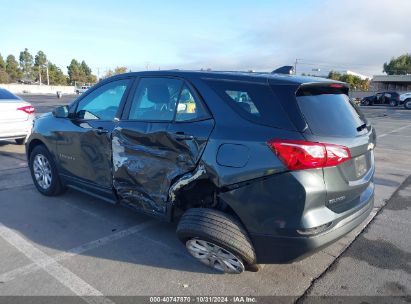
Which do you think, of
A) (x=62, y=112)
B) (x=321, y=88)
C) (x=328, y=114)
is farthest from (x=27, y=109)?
(x=328, y=114)

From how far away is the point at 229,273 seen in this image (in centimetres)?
313

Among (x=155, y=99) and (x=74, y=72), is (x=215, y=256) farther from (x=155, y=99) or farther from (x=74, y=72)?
(x=74, y=72)

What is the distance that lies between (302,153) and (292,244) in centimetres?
68

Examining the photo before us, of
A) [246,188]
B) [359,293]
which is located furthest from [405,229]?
[246,188]

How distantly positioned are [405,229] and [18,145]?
855 cm

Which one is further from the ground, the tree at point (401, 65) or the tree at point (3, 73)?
the tree at point (401, 65)

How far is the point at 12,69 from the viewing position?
9725 centimetres

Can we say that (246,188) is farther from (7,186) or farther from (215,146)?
(7,186)

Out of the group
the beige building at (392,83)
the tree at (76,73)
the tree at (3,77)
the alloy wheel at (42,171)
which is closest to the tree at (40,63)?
the tree at (76,73)

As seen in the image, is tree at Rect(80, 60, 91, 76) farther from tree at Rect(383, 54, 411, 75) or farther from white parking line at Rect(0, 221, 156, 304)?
white parking line at Rect(0, 221, 156, 304)

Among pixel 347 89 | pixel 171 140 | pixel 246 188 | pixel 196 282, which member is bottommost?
pixel 196 282

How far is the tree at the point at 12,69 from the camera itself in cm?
9675

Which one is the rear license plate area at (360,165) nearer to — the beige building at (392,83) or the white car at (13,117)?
the white car at (13,117)

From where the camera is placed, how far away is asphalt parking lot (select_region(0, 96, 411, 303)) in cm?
292
